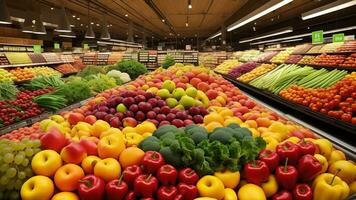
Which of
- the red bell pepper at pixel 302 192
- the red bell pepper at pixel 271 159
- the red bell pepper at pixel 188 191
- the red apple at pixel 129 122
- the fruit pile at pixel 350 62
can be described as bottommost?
the red bell pepper at pixel 302 192

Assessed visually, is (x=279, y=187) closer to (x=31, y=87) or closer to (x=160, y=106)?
(x=160, y=106)

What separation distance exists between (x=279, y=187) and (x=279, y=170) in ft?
0.32

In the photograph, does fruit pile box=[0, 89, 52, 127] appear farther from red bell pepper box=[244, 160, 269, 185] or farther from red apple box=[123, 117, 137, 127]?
red bell pepper box=[244, 160, 269, 185]

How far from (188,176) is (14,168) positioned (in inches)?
31.9

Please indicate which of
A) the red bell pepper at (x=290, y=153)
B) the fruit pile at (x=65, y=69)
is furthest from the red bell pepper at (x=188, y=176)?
the fruit pile at (x=65, y=69)

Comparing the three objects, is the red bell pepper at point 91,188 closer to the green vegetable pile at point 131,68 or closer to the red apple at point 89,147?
the red apple at point 89,147

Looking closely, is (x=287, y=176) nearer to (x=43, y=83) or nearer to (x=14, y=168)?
(x=14, y=168)

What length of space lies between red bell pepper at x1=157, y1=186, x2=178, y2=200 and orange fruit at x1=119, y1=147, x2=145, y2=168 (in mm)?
236

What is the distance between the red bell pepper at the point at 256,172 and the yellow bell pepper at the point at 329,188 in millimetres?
239

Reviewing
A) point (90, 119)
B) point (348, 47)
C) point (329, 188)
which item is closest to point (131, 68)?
point (348, 47)

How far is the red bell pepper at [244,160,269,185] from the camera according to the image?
5.02 feet

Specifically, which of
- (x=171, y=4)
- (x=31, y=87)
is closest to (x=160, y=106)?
(x=31, y=87)

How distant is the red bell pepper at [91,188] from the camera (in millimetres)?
1382

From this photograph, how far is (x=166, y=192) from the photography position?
1395 millimetres
